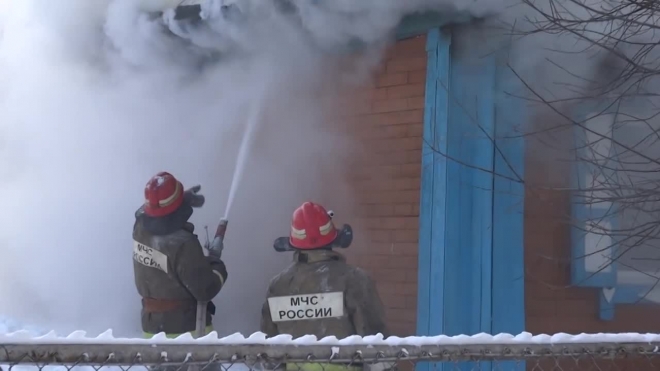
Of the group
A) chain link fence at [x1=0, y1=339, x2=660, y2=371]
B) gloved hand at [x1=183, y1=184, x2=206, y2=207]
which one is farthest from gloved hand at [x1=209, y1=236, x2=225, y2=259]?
chain link fence at [x1=0, y1=339, x2=660, y2=371]

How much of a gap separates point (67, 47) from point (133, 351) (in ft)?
19.6

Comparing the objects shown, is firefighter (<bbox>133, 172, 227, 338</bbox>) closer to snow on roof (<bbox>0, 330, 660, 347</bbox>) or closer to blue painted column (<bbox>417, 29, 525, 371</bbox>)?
blue painted column (<bbox>417, 29, 525, 371</bbox>)

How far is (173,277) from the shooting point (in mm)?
4426

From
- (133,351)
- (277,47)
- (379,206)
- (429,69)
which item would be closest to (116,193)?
(277,47)

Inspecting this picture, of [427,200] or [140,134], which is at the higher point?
[140,134]

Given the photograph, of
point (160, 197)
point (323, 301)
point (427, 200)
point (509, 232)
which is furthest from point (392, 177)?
point (160, 197)

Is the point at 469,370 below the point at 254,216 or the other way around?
below

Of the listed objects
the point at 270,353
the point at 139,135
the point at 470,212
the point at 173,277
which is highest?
the point at 139,135

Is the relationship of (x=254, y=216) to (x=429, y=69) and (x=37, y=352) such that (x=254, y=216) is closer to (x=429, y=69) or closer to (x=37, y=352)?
(x=429, y=69)

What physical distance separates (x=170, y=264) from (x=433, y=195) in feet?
5.97

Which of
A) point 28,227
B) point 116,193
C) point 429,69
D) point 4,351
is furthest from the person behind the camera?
point 28,227

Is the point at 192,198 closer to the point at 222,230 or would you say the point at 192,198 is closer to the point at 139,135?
the point at 222,230

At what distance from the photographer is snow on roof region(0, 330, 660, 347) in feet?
5.35

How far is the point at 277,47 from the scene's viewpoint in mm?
5578
